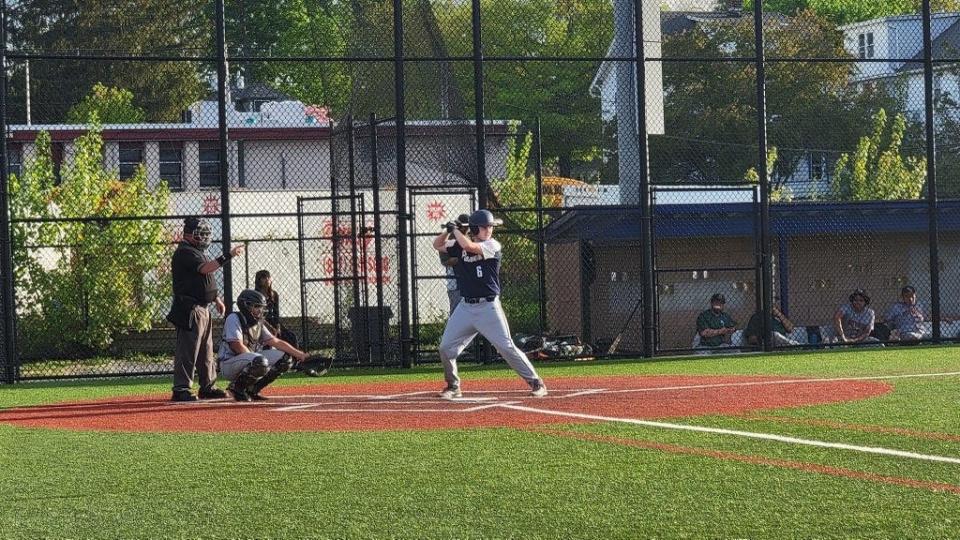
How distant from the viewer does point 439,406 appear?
12.2 metres

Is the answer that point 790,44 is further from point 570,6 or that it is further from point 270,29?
point 270,29

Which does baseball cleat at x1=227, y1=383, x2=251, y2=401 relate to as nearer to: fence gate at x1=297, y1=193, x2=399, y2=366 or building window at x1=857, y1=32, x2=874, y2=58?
fence gate at x1=297, y1=193, x2=399, y2=366

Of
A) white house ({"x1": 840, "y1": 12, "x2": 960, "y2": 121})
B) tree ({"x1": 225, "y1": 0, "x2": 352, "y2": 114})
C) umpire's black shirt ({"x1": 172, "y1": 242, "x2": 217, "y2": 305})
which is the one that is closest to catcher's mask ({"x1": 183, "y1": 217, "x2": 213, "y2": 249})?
umpire's black shirt ({"x1": 172, "y1": 242, "x2": 217, "y2": 305})

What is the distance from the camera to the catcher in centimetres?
1300

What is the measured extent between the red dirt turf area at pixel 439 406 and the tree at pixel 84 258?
9.81 metres

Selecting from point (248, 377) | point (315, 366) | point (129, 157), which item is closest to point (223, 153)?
point (315, 366)

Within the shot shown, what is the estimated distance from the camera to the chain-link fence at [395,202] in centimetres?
1912

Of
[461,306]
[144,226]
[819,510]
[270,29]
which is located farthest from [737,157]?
[819,510]

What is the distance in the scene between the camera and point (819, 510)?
6.44m

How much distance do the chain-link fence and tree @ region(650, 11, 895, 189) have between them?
1.90 m

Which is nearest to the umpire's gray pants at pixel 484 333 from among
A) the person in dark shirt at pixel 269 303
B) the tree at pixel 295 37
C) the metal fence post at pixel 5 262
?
the person in dark shirt at pixel 269 303

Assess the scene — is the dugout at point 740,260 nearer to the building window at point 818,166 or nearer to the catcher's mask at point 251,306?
the catcher's mask at point 251,306

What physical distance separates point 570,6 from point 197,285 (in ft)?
56.9

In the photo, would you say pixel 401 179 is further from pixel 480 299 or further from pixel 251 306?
pixel 480 299
